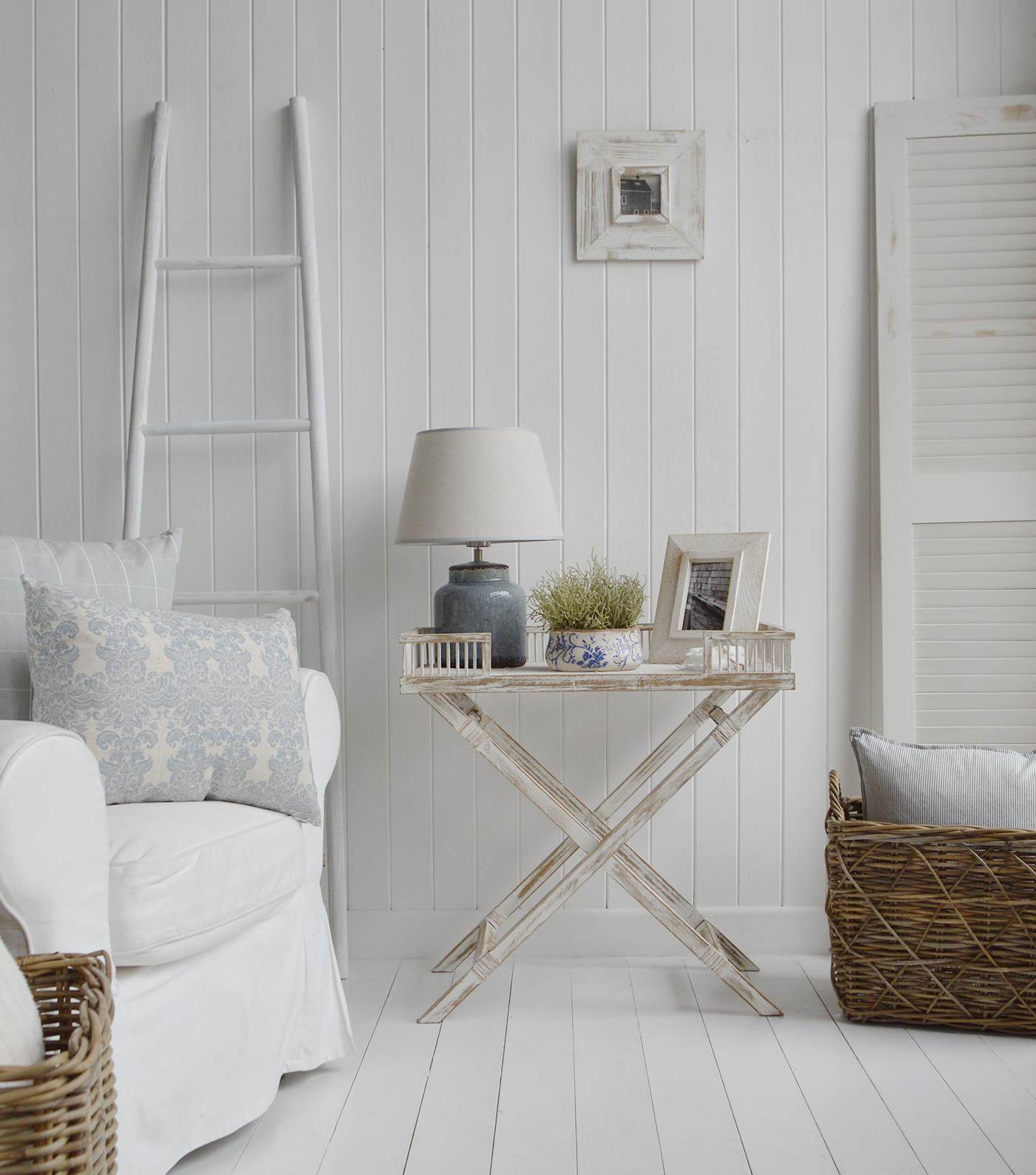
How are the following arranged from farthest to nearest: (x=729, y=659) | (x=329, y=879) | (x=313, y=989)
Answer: (x=329, y=879), (x=729, y=659), (x=313, y=989)

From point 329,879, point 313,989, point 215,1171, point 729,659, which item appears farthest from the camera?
point 329,879

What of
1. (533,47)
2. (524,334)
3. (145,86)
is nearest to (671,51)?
(533,47)

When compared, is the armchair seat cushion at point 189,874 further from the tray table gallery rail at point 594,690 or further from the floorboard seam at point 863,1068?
the floorboard seam at point 863,1068

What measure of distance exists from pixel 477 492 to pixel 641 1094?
43.6 inches

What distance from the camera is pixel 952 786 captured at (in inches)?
72.9

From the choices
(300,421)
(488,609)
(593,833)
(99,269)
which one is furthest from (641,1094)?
(99,269)

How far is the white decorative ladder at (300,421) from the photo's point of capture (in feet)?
7.27

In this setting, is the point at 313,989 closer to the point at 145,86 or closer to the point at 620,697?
the point at 620,697

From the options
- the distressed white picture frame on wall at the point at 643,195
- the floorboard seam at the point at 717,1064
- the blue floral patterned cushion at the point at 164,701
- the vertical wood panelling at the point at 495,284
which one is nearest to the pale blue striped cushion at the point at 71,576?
the blue floral patterned cushion at the point at 164,701

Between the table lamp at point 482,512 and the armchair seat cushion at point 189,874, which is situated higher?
the table lamp at point 482,512

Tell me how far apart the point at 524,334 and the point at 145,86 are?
1.07 m

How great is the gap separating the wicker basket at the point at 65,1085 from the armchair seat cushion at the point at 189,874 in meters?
0.23

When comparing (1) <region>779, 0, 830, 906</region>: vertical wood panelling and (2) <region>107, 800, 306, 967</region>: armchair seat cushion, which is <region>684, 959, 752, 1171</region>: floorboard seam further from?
(2) <region>107, 800, 306, 967</region>: armchair seat cushion

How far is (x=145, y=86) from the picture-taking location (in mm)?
2312
